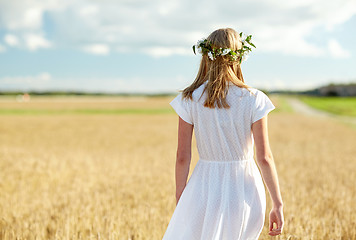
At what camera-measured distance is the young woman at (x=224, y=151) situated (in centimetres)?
230

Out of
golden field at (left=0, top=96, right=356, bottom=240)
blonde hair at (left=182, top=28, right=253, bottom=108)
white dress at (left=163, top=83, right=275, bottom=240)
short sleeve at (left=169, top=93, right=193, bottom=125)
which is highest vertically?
blonde hair at (left=182, top=28, right=253, bottom=108)

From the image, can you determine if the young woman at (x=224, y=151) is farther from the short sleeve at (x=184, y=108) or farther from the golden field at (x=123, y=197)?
the golden field at (x=123, y=197)

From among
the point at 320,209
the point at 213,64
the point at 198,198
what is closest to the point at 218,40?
the point at 213,64

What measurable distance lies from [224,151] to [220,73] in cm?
50

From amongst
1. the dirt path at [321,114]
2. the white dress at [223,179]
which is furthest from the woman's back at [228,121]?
the dirt path at [321,114]

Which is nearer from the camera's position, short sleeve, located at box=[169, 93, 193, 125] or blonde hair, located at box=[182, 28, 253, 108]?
blonde hair, located at box=[182, 28, 253, 108]

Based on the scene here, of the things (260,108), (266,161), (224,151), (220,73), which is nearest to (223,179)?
(224,151)

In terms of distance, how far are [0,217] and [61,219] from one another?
2.86 feet

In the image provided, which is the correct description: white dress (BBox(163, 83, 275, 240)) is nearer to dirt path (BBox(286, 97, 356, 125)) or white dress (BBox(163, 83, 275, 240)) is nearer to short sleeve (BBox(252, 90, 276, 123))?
short sleeve (BBox(252, 90, 276, 123))

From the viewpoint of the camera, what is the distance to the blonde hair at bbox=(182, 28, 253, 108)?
89.9 inches

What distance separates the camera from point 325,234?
3.95m

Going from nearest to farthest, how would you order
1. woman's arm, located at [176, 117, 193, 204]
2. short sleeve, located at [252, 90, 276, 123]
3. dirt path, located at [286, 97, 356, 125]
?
short sleeve, located at [252, 90, 276, 123]
woman's arm, located at [176, 117, 193, 204]
dirt path, located at [286, 97, 356, 125]

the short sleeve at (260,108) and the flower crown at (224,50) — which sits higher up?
the flower crown at (224,50)

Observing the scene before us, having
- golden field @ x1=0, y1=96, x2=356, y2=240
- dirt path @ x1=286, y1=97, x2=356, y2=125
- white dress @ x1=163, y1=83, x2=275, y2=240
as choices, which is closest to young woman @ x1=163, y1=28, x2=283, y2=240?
white dress @ x1=163, y1=83, x2=275, y2=240
